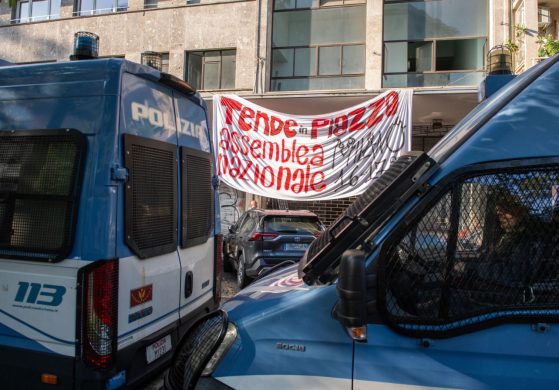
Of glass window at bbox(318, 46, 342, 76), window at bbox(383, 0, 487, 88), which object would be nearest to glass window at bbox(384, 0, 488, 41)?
window at bbox(383, 0, 487, 88)

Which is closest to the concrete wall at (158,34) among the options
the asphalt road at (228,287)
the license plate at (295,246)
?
the asphalt road at (228,287)

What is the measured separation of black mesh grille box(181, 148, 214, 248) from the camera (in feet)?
12.1

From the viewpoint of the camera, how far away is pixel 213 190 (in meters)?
4.38

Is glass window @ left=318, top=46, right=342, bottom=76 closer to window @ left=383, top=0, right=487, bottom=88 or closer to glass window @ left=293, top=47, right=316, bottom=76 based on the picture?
glass window @ left=293, top=47, right=316, bottom=76

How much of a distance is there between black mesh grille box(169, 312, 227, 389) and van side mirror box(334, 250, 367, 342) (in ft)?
2.36

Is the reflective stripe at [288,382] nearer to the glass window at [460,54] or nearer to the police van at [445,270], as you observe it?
the police van at [445,270]

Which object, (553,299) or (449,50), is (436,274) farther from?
(449,50)

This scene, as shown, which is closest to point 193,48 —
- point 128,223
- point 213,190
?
point 213,190

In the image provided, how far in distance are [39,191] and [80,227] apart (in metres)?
0.47

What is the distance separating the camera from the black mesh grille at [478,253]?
1.85m

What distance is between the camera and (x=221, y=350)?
6.76 ft

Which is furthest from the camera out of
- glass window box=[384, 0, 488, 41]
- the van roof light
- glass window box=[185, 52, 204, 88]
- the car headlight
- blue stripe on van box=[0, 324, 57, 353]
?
glass window box=[185, 52, 204, 88]

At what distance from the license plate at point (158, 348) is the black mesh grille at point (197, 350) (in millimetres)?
935

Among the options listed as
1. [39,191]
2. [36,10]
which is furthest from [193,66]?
[39,191]
